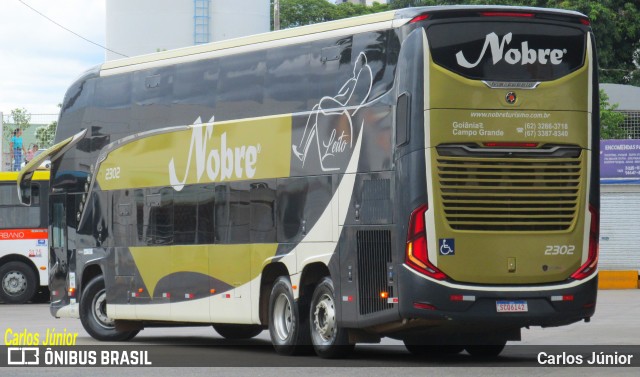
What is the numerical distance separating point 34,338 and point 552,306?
902 centimetres

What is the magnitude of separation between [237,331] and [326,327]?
518 cm

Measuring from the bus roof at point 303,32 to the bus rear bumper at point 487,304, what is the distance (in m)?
2.80

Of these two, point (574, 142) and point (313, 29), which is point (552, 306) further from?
point (313, 29)

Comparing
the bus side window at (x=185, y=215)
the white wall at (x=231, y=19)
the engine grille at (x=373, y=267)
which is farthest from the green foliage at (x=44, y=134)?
the engine grille at (x=373, y=267)

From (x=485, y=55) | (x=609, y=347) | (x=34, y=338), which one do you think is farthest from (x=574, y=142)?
(x=34, y=338)

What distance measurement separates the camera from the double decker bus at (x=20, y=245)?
35344 mm

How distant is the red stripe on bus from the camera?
35.5 m

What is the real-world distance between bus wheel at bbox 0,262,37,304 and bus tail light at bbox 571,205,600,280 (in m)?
22.2

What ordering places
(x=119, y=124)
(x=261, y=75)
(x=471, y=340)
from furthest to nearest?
(x=119, y=124) < (x=261, y=75) < (x=471, y=340)

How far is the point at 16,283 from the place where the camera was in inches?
1393

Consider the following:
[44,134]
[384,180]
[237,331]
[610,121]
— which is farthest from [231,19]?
[384,180]

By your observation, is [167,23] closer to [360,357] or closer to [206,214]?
[206,214]

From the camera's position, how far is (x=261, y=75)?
18.1m

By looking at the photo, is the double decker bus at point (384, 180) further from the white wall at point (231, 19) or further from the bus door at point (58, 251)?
the white wall at point (231, 19)
